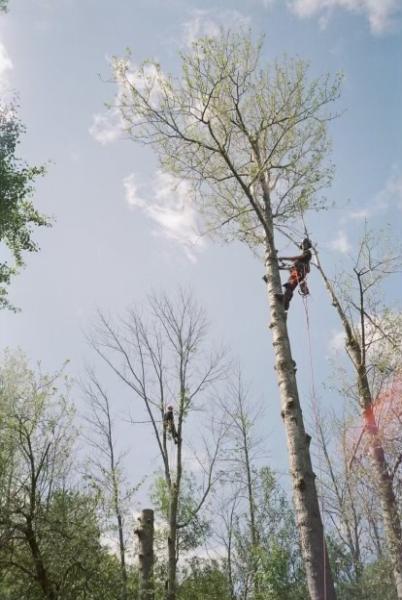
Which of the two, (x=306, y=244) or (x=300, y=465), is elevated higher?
(x=306, y=244)

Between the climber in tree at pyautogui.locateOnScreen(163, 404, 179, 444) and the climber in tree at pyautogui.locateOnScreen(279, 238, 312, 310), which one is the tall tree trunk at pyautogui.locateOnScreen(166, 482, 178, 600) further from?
the climber in tree at pyautogui.locateOnScreen(279, 238, 312, 310)

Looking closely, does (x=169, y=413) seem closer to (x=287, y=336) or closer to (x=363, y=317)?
(x=363, y=317)

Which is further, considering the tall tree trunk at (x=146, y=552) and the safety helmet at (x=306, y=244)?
the tall tree trunk at (x=146, y=552)

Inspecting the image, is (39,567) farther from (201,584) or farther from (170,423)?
(201,584)

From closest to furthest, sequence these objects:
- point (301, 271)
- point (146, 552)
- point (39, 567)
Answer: point (39, 567) → point (301, 271) → point (146, 552)

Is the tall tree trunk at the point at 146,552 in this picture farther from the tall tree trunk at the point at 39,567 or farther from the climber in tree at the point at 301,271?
the climber in tree at the point at 301,271

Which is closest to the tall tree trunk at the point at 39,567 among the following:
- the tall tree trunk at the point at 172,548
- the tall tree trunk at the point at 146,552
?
the tall tree trunk at the point at 146,552

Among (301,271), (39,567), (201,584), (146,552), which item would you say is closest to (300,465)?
(39,567)

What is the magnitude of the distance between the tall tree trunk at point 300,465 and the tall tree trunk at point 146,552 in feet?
20.9

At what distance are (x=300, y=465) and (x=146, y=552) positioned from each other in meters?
6.54

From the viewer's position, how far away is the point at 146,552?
31.4 ft

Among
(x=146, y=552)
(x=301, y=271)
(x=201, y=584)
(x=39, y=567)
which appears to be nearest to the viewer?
(x=39, y=567)

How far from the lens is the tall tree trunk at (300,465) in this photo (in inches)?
161

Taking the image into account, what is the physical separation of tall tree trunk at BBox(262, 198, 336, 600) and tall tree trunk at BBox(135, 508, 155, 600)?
6.38 meters
